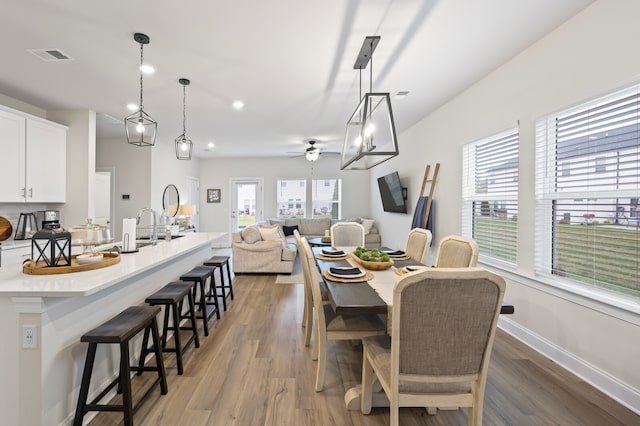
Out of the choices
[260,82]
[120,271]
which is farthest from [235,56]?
[120,271]

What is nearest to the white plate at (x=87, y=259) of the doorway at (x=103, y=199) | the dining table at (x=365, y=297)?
the dining table at (x=365, y=297)

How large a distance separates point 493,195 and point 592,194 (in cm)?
114

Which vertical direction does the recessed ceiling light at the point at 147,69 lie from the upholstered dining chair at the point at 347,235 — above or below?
above

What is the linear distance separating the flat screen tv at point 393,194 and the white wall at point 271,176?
2.26m

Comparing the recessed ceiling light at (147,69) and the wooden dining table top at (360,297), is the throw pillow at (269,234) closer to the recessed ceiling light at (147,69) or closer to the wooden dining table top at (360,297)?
the recessed ceiling light at (147,69)

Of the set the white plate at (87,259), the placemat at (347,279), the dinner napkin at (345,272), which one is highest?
the white plate at (87,259)

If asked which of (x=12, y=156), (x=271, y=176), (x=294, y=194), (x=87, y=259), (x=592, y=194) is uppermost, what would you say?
(x=271, y=176)

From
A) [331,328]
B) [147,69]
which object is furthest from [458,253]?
[147,69]

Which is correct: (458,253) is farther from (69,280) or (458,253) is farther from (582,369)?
(69,280)

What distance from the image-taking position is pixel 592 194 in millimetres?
2232

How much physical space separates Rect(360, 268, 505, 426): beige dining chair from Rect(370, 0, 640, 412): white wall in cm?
137

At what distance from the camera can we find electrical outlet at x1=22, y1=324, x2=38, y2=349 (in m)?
1.52

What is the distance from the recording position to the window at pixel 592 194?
199 cm

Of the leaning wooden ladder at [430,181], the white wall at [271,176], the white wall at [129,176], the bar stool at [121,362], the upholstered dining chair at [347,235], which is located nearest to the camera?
the bar stool at [121,362]
